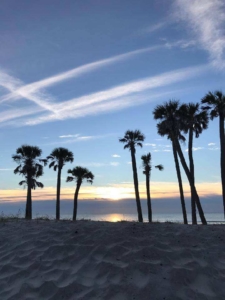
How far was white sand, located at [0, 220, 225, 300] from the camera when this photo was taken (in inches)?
251

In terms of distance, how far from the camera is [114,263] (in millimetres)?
7516

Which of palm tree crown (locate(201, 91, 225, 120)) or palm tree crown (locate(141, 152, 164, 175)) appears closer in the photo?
palm tree crown (locate(201, 91, 225, 120))

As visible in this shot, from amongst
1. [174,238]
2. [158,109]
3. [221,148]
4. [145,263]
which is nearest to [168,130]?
[158,109]

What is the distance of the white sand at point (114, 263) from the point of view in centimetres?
Result: 639

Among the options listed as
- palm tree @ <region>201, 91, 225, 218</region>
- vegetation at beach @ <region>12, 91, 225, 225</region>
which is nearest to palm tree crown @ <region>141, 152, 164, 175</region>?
vegetation at beach @ <region>12, 91, 225, 225</region>

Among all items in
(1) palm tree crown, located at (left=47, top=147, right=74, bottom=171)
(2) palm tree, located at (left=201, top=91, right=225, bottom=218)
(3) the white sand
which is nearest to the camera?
(3) the white sand

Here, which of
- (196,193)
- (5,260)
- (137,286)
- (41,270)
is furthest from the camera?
(196,193)

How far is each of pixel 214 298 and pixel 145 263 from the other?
6.37 feet

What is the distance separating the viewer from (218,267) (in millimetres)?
7379

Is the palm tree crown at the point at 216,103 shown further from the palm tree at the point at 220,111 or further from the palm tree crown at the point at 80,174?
the palm tree crown at the point at 80,174

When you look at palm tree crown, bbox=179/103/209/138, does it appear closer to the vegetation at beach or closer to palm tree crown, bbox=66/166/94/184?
the vegetation at beach


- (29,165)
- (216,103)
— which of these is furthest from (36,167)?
(216,103)

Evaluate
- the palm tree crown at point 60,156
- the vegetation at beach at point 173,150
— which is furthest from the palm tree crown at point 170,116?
the palm tree crown at point 60,156

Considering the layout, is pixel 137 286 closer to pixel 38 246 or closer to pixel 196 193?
pixel 38 246
